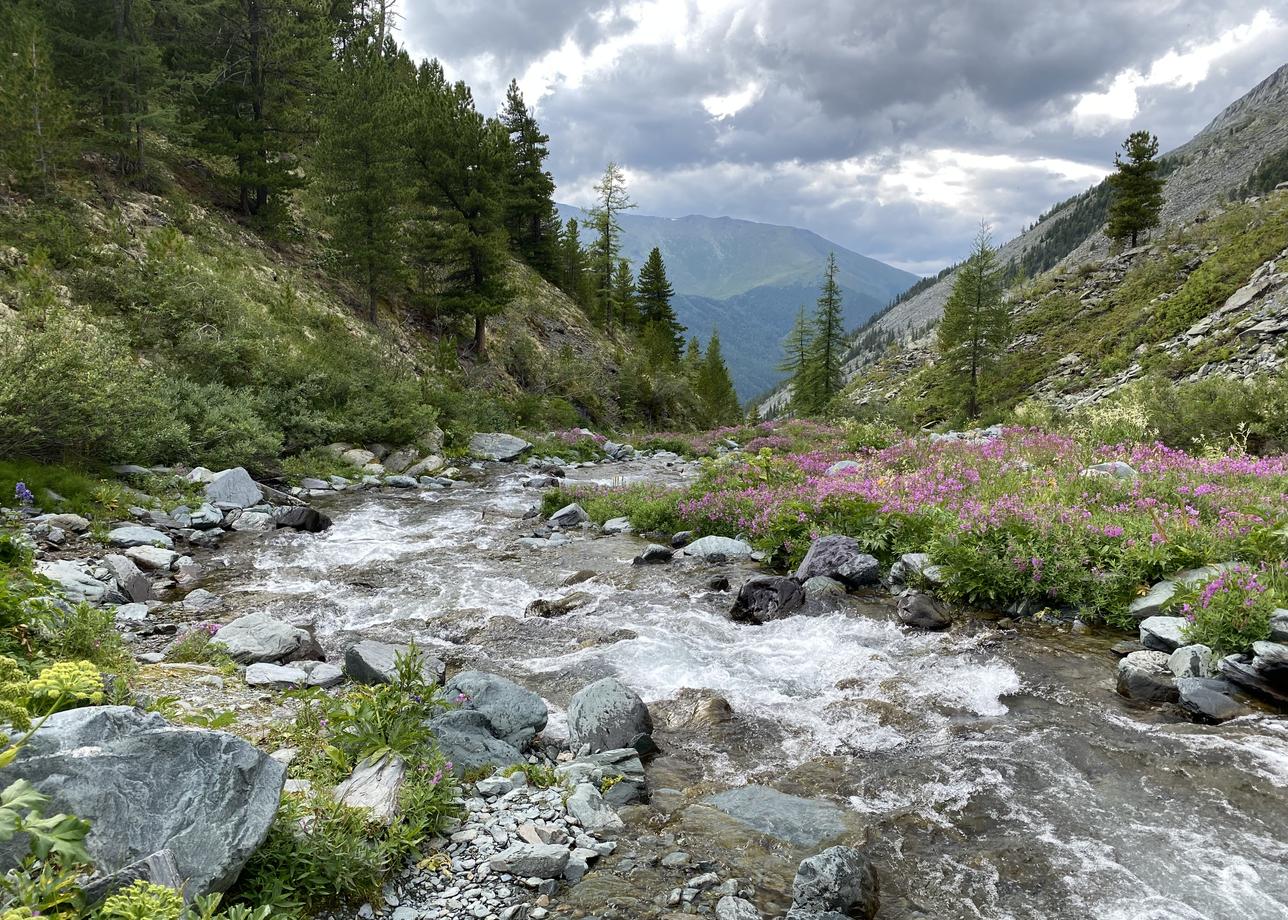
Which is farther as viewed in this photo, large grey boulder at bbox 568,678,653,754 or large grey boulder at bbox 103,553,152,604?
large grey boulder at bbox 103,553,152,604

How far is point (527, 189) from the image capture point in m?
Answer: 45.2

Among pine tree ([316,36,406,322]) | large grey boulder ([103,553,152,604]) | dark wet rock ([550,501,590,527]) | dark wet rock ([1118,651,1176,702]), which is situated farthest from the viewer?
pine tree ([316,36,406,322])

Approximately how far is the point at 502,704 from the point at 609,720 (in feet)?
3.23

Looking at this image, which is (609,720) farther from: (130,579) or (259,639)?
(130,579)

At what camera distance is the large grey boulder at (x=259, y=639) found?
7.00m

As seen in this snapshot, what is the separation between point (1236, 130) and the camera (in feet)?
555

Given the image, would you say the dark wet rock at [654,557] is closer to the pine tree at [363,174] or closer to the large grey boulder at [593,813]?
the large grey boulder at [593,813]

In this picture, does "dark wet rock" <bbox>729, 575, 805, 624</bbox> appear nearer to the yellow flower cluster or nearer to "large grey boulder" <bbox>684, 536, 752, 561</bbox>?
"large grey boulder" <bbox>684, 536, 752, 561</bbox>

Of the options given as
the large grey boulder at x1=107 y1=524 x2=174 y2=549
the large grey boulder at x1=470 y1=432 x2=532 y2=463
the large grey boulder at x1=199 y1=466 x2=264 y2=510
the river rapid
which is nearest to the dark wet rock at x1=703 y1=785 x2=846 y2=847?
the river rapid

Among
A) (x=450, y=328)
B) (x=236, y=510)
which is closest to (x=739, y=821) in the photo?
(x=236, y=510)

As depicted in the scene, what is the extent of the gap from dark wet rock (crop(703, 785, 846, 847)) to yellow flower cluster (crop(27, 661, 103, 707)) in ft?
13.2

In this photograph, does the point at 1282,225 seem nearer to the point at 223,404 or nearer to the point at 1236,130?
the point at 223,404

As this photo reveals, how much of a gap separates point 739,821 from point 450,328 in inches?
1396

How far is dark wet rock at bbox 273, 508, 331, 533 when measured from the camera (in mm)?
13805
